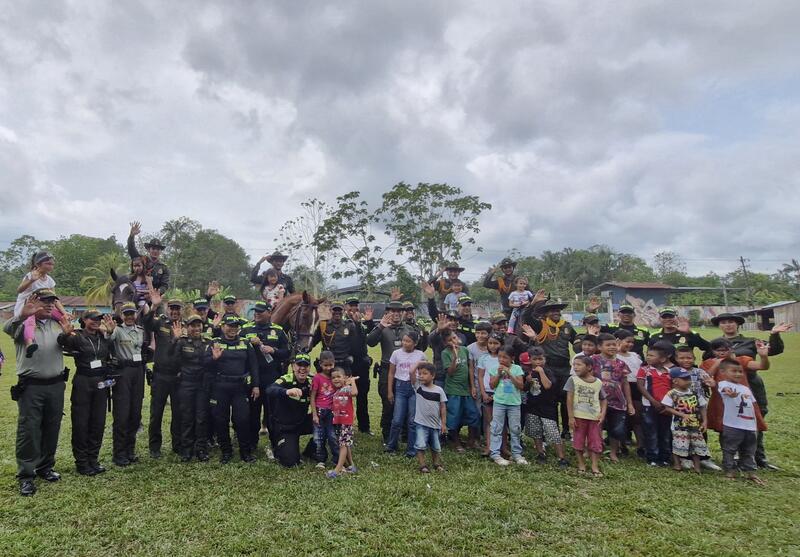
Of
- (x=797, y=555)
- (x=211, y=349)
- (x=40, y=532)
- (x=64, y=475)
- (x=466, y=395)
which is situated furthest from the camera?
(x=466, y=395)

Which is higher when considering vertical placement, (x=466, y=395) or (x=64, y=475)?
(x=466, y=395)

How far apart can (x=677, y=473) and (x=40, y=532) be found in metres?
7.01

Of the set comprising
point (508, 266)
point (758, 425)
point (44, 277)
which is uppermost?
point (508, 266)

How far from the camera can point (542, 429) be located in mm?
6238

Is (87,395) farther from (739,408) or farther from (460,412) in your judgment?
(739,408)

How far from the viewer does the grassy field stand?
3852 mm

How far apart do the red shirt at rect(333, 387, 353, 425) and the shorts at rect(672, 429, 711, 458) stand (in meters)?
4.32

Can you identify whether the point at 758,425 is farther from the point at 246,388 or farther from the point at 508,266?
the point at 246,388

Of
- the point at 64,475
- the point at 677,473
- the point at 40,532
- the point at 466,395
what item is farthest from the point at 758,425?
the point at 64,475

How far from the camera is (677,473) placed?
18.6ft

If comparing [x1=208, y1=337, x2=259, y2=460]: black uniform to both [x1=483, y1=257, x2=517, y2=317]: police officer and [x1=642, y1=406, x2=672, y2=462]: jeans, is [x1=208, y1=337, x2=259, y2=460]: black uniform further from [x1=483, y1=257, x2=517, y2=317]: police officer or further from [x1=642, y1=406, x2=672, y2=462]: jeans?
[x1=642, y1=406, x2=672, y2=462]: jeans

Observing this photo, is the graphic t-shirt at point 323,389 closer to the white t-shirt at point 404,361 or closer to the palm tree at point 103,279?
the white t-shirt at point 404,361

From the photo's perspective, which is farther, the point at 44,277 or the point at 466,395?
the point at 466,395

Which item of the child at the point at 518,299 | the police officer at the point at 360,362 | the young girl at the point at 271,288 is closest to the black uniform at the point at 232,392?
the police officer at the point at 360,362
